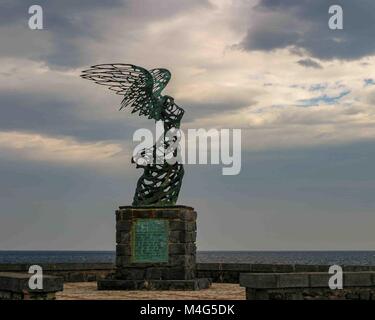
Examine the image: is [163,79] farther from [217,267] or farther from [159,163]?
[217,267]

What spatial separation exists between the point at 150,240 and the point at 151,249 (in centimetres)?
27

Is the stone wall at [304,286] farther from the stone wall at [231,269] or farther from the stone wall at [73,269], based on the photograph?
the stone wall at [73,269]

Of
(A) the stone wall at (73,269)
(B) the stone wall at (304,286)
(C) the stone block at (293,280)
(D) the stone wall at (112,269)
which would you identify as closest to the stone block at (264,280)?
(B) the stone wall at (304,286)

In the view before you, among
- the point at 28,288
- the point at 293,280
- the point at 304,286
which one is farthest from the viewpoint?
the point at 304,286

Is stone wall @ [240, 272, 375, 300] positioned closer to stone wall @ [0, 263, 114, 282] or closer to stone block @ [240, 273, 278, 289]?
stone block @ [240, 273, 278, 289]

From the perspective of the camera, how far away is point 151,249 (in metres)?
19.9

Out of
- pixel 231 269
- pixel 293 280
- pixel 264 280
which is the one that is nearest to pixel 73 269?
pixel 231 269

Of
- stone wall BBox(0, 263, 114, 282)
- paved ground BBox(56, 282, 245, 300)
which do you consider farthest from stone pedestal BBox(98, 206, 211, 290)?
stone wall BBox(0, 263, 114, 282)

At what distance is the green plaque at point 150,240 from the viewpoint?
65.0 ft

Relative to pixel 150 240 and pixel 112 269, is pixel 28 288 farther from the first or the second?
pixel 112 269

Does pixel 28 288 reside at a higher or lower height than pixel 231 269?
lower

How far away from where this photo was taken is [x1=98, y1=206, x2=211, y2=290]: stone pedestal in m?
19.6
